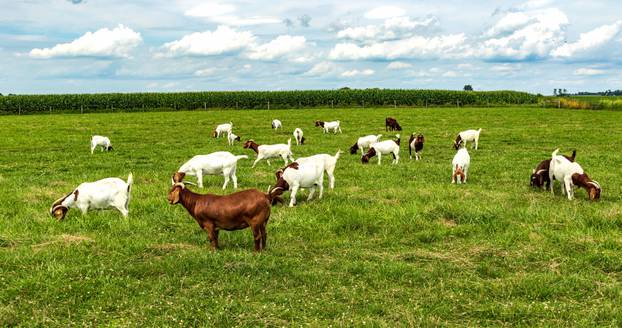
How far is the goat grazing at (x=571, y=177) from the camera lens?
13.2 m

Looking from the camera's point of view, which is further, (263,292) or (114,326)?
(263,292)

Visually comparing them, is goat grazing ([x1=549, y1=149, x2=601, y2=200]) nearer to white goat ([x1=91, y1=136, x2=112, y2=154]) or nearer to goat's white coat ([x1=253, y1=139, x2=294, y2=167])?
goat's white coat ([x1=253, y1=139, x2=294, y2=167])

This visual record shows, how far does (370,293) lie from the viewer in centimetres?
737

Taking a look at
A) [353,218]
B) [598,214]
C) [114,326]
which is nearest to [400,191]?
[353,218]

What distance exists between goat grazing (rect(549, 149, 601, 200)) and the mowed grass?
1.22ft

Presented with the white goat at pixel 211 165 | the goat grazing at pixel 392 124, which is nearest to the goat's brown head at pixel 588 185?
the white goat at pixel 211 165

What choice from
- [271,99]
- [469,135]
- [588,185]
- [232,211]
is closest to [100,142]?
[469,135]

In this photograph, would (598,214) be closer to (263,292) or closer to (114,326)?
(263,292)

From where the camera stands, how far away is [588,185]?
13289 millimetres

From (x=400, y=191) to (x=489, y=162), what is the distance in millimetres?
7987

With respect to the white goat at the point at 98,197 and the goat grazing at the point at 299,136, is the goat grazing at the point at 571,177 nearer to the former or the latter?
the white goat at the point at 98,197

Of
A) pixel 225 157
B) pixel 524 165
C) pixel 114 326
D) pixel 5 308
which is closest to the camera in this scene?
pixel 114 326

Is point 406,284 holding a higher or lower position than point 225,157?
lower

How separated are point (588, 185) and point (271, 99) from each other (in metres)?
69.3
